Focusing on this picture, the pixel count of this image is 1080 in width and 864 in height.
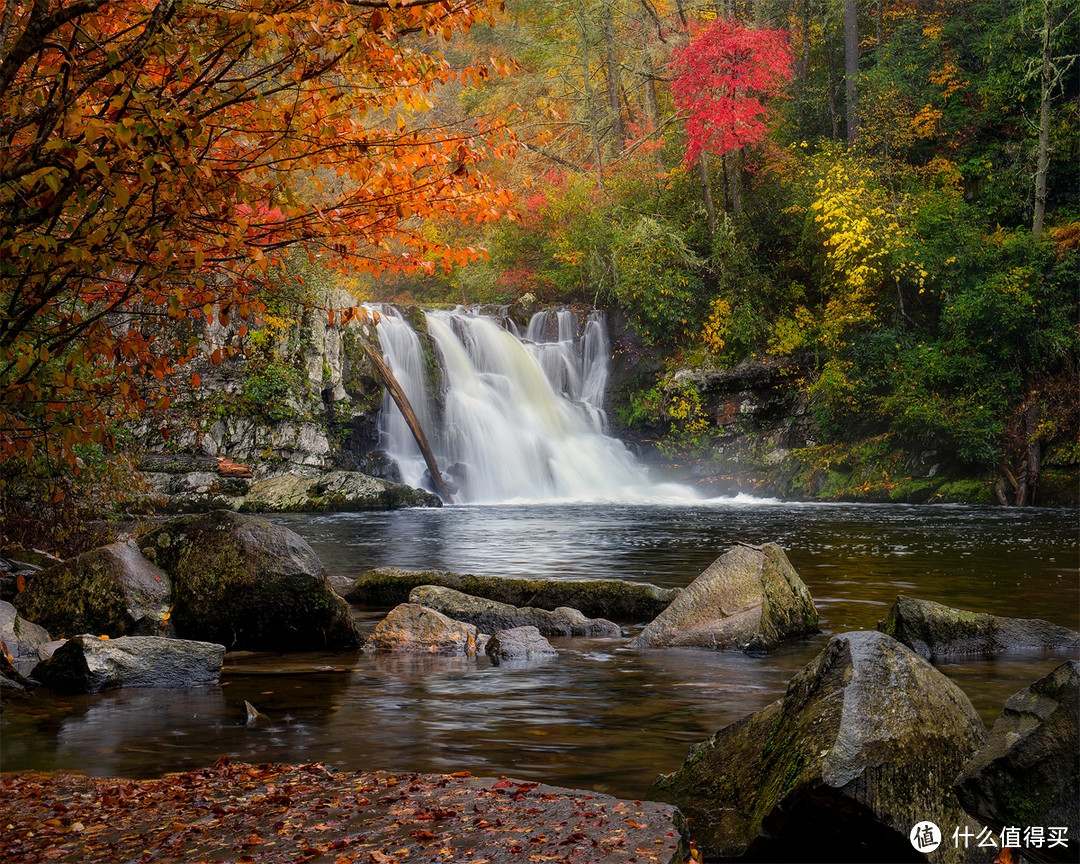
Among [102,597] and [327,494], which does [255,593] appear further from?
[327,494]

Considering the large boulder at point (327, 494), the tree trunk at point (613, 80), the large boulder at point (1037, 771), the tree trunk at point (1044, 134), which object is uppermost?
the tree trunk at point (613, 80)

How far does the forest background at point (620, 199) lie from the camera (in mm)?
3557

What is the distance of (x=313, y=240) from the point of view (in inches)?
203

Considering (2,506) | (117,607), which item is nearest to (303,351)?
(2,506)

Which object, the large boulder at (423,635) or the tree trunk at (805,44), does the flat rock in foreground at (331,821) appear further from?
the tree trunk at (805,44)

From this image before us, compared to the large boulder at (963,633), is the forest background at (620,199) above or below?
above

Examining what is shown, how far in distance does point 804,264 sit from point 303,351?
563 inches

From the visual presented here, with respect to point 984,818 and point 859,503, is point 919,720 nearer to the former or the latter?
point 984,818

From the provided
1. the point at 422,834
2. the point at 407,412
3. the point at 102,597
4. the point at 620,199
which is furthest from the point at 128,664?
the point at 620,199

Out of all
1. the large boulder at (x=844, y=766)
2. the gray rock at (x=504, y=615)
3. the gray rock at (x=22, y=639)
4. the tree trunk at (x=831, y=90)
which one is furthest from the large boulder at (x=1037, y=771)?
the tree trunk at (x=831, y=90)

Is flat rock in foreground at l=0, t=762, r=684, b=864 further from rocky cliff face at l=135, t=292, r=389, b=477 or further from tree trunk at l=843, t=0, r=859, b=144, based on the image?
tree trunk at l=843, t=0, r=859, b=144

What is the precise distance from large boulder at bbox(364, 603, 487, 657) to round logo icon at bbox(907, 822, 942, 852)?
16.6 feet

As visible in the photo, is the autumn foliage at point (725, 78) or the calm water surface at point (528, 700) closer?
the calm water surface at point (528, 700)

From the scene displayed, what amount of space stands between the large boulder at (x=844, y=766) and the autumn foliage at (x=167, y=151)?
3.03 meters
